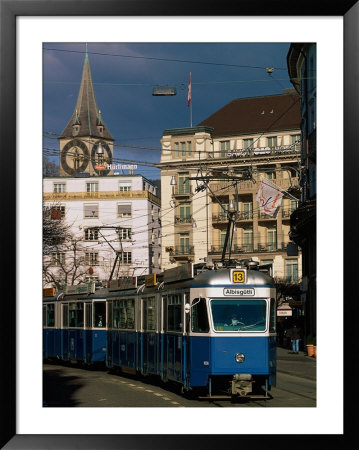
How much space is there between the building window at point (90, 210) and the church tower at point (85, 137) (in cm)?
191

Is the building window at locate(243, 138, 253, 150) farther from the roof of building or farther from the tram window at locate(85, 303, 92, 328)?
the tram window at locate(85, 303, 92, 328)

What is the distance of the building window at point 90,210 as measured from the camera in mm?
37616

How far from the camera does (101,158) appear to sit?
28094mm

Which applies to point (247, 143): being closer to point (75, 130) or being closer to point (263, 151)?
point (263, 151)

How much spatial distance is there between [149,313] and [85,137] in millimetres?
5887

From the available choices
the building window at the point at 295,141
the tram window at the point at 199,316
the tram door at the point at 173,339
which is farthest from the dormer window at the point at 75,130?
the building window at the point at 295,141

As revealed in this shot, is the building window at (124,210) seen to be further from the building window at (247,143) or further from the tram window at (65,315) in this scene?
the tram window at (65,315)

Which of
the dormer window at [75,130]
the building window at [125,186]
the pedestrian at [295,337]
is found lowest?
the pedestrian at [295,337]

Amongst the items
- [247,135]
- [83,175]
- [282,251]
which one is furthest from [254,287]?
[282,251]

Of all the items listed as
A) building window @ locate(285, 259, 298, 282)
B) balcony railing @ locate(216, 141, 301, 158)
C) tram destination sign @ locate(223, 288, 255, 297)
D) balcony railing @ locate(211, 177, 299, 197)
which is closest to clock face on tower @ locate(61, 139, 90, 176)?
balcony railing @ locate(216, 141, 301, 158)

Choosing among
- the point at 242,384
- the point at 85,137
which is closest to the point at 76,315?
the point at 85,137
